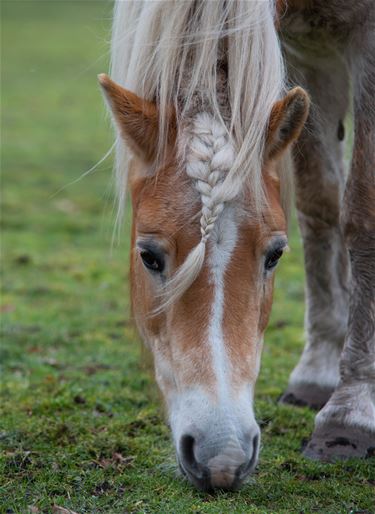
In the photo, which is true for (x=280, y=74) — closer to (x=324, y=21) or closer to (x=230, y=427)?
(x=324, y=21)

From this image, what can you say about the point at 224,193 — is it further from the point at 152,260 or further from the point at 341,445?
the point at 341,445

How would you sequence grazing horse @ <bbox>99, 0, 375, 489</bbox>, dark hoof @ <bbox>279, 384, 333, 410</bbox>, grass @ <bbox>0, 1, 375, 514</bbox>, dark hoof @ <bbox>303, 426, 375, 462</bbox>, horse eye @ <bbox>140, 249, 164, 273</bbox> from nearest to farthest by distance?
grazing horse @ <bbox>99, 0, 375, 489</bbox> < horse eye @ <bbox>140, 249, 164, 273</bbox> < grass @ <bbox>0, 1, 375, 514</bbox> < dark hoof @ <bbox>303, 426, 375, 462</bbox> < dark hoof @ <bbox>279, 384, 333, 410</bbox>

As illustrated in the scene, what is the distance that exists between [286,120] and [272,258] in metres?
0.59

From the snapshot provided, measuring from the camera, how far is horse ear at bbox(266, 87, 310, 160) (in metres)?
3.73

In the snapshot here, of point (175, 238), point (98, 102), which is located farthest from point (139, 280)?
point (98, 102)

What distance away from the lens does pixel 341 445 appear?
13.9 feet

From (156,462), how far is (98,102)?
1529 cm

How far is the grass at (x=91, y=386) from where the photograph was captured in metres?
3.73

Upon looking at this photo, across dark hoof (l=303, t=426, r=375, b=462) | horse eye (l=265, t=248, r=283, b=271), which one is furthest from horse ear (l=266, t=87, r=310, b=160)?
dark hoof (l=303, t=426, r=375, b=462)

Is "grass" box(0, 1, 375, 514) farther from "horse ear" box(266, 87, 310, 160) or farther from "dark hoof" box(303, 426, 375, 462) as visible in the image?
"horse ear" box(266, 87, 310, 160)

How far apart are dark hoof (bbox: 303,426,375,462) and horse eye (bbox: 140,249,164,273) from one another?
127 cm

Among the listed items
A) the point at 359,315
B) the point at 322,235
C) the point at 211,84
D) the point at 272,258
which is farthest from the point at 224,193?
the point at 322,235

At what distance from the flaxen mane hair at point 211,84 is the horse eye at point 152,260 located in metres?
0.16

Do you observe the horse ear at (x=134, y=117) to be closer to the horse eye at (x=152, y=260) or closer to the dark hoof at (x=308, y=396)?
the horse eye at (x=152, y=260)
